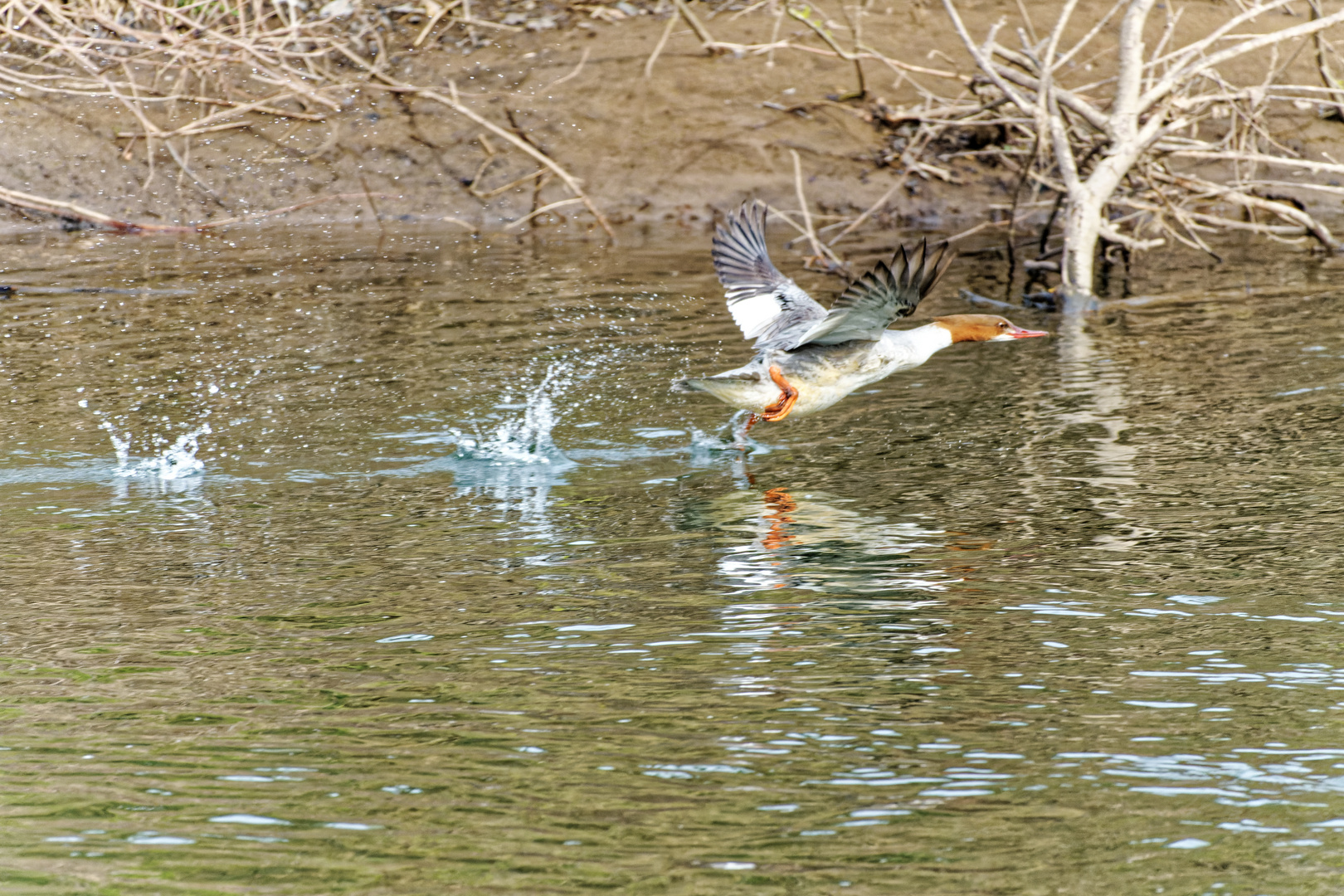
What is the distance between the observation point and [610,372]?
998cm

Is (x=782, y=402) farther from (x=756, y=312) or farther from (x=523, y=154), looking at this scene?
(x=523, y=154)

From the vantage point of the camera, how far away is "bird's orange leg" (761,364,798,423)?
25.5 ft

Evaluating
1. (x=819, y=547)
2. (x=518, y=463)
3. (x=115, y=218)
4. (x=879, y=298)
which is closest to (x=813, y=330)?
(x=879, y=298)

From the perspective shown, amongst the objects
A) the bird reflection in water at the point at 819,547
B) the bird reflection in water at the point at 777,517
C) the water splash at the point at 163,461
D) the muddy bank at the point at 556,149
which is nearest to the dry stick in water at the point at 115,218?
the muddy bank at the point at 556,149

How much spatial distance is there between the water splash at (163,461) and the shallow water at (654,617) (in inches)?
1.3

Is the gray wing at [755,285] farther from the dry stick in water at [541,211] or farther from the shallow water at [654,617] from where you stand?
the dry stick in water at [541,211]

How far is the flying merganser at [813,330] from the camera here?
7.05 m

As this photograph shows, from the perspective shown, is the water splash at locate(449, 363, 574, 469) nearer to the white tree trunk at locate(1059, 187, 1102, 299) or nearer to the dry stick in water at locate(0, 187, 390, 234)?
the white tree trunk at locate(1059, 187, 1102, 299)

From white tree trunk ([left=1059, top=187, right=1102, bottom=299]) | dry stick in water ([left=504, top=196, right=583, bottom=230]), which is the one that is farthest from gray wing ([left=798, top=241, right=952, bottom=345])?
dry stick in water ([left=504, top=196, right=583, bottom=230])

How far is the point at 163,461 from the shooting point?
26.3ft

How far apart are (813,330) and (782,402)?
0.49 m

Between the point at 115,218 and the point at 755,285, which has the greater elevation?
the point at 115,218

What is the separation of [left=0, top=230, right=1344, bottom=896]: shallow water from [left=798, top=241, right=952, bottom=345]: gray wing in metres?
0.73

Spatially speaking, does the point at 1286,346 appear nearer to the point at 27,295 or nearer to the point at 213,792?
the point at 213,792
